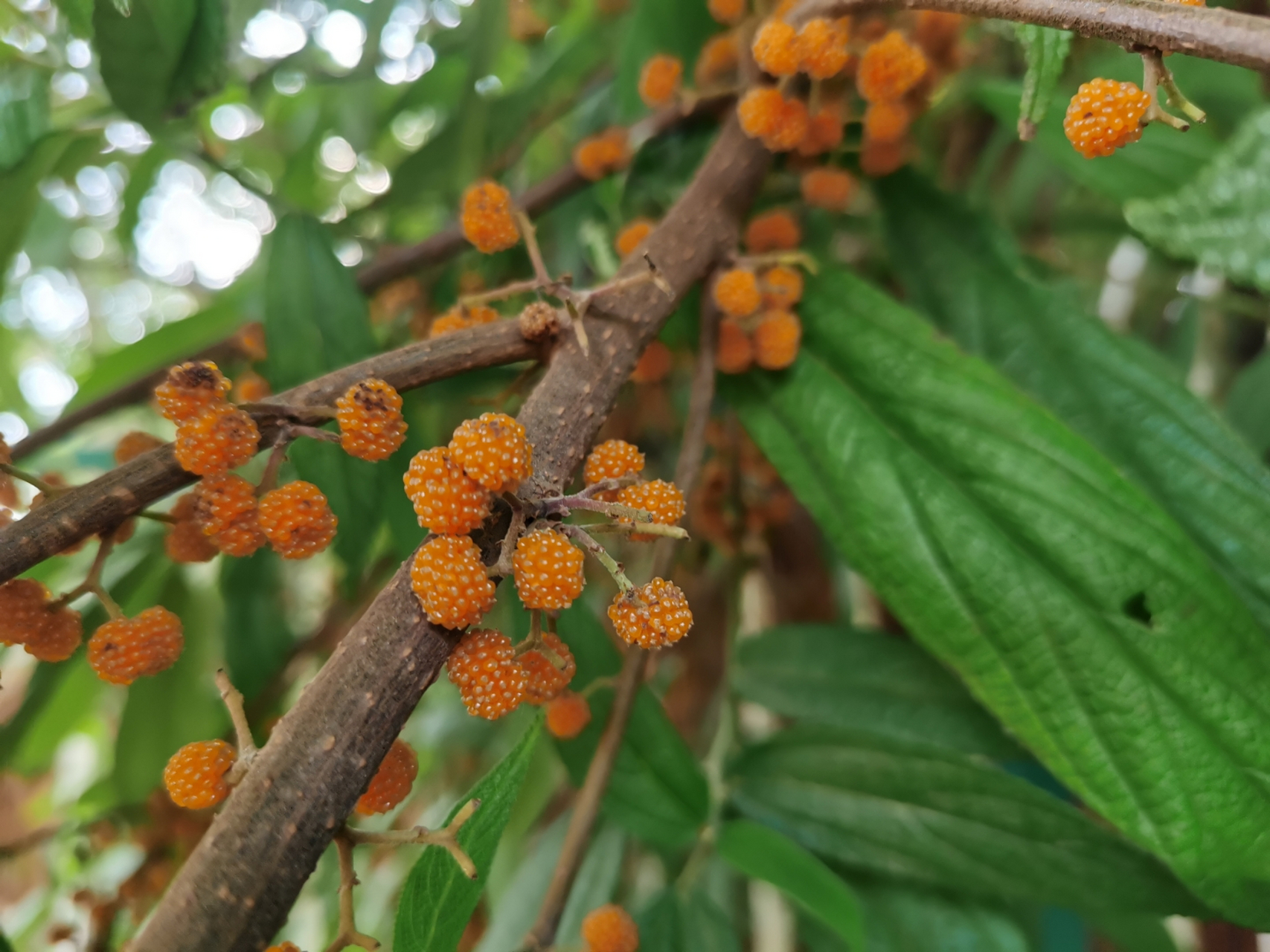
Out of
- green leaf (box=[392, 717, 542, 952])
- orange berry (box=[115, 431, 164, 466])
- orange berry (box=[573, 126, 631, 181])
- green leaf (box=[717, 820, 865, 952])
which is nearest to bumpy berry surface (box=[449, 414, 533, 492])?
green leaf (box=[392, 717, 542, 952])

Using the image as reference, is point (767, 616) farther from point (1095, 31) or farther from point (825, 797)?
point (1095, 31)

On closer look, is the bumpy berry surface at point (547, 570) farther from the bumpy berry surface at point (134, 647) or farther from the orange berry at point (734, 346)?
the orange berry at point (734, 346)

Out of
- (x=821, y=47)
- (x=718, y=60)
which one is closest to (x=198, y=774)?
(x=821, y=47)

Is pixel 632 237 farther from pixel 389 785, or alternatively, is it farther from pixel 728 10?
pixel 389 785

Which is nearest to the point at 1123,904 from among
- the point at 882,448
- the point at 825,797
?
the point at 825,797

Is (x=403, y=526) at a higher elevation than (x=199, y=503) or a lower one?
lower

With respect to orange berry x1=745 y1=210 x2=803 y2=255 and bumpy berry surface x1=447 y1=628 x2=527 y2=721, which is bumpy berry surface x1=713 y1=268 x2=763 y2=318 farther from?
bumpy berry surface x1=447 y1=628 x2=527 y2=721

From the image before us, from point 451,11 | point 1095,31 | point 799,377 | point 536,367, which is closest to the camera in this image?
point 1095,31
